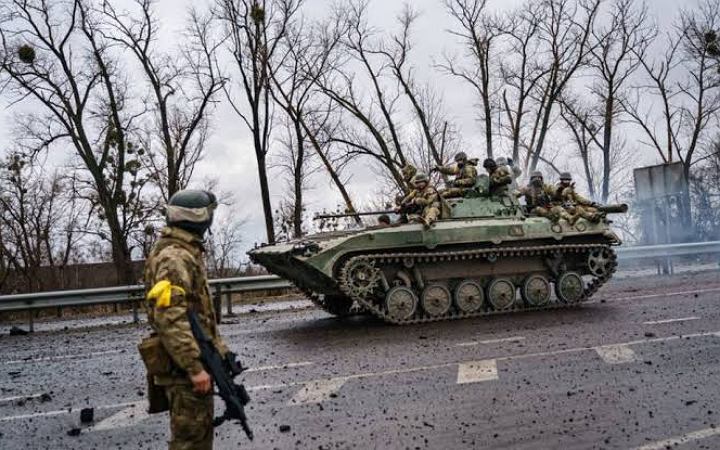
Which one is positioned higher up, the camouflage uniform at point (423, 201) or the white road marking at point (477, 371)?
the camouflage uniform at point (423, 201)

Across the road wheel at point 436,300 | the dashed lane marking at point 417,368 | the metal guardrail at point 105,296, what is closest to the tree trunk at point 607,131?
the metal guardrail at point 105,296

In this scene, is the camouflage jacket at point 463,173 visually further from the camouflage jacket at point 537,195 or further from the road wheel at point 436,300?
the road wheel at point 436,300

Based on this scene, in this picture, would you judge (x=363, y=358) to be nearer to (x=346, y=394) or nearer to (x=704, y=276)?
(x=346, y=394)

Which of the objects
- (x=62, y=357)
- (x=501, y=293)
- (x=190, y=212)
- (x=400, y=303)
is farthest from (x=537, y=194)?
(x=190, y=212)

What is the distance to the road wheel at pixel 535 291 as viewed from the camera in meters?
12.9

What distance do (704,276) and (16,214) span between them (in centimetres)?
2927

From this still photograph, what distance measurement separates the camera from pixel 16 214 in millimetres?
33500

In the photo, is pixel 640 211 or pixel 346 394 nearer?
pixel 346 394

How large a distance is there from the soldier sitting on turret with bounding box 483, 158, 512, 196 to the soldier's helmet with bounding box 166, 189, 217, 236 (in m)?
9.55

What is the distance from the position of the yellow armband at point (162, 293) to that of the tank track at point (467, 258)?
7.14m

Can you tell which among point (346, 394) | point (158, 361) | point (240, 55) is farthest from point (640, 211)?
point (158, 361)

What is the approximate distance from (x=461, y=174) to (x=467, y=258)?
1957mm

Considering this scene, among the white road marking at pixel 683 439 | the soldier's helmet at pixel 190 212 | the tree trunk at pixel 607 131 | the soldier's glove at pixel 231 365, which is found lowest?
the white road marking at pixel 683 439

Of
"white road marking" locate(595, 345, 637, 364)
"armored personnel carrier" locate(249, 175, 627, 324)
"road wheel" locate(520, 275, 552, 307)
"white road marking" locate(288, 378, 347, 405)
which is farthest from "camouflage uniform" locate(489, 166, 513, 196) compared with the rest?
"white road marking" locate(288, 378, 347, 405)
